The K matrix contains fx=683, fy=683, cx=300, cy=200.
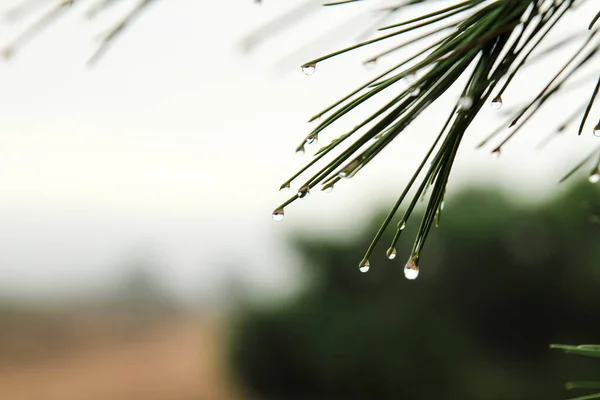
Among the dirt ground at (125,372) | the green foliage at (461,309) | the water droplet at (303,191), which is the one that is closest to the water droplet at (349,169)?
the water droplet at (303,191)

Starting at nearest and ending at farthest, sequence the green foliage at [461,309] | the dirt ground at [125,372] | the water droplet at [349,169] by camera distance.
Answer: the water droplet at [349,169]
the green foliage at [461,309]
the dirt ground at [125,372]

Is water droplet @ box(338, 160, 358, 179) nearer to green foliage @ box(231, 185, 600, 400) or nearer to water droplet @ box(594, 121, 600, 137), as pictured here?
water droplet @ box(594, 121, 600, 137)

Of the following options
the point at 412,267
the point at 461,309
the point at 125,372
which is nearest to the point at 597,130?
the point at 412,267

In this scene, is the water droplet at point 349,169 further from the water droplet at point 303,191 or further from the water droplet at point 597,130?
the water droplet at point 597,130

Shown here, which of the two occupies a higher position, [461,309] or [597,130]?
[597,130]

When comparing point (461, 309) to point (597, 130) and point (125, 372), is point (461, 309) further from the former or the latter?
point (125, 372)

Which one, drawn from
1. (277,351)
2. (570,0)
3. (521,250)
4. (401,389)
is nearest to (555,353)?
(521,250)
